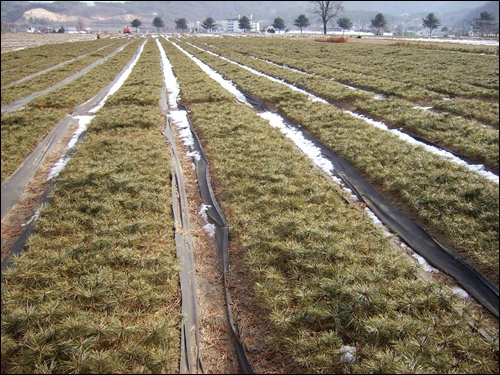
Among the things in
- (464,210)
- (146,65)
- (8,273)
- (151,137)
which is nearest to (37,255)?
(8,273)

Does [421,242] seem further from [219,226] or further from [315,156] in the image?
[315,156]

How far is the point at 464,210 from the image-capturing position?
4.93 meters

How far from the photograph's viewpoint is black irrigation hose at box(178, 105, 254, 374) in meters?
3.04

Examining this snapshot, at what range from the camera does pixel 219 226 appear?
16.6 feet

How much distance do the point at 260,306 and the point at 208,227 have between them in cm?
190

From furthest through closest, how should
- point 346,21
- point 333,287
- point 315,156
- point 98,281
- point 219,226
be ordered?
point 346,21 < point 315,156 < point 219,226 < point 98,281 < point 333,287

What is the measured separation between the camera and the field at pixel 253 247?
296cm

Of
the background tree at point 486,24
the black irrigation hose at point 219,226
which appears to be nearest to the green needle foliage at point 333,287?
the black irrigation hose at point 219,226

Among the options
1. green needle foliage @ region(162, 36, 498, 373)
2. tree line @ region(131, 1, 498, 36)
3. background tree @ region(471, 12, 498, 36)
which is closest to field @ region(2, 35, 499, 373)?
green needle foliage @ region(162, 36, 498, 373)

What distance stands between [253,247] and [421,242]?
8.41 ft

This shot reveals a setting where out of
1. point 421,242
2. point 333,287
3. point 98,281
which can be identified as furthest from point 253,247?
point 421,242

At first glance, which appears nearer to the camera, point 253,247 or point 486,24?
point 253,247

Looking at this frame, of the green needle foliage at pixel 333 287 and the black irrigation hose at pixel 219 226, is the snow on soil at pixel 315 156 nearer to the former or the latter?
the green needle foliage at pixel 333 287

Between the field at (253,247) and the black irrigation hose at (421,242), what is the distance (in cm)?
3
